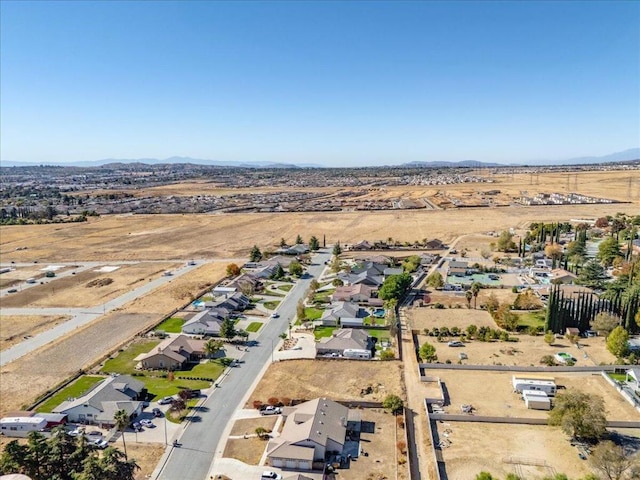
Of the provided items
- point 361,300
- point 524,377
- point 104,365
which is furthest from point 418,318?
point 104,365

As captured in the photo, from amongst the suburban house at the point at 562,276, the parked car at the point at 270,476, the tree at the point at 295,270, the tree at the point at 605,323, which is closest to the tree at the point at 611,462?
the parked car at the point at 270,476

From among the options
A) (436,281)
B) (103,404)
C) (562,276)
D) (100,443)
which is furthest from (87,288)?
(562,276)

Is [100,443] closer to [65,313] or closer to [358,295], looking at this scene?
[65,313]

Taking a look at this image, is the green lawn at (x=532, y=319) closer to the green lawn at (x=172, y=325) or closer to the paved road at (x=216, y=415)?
the paved road at (x=216, y=415)

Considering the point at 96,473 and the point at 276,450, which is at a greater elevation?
the point at 96,473

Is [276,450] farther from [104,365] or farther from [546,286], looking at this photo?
[546,286]

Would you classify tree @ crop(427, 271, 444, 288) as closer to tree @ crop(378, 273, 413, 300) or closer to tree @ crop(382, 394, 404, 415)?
tree @ crop(378, 273, 413, 300)
